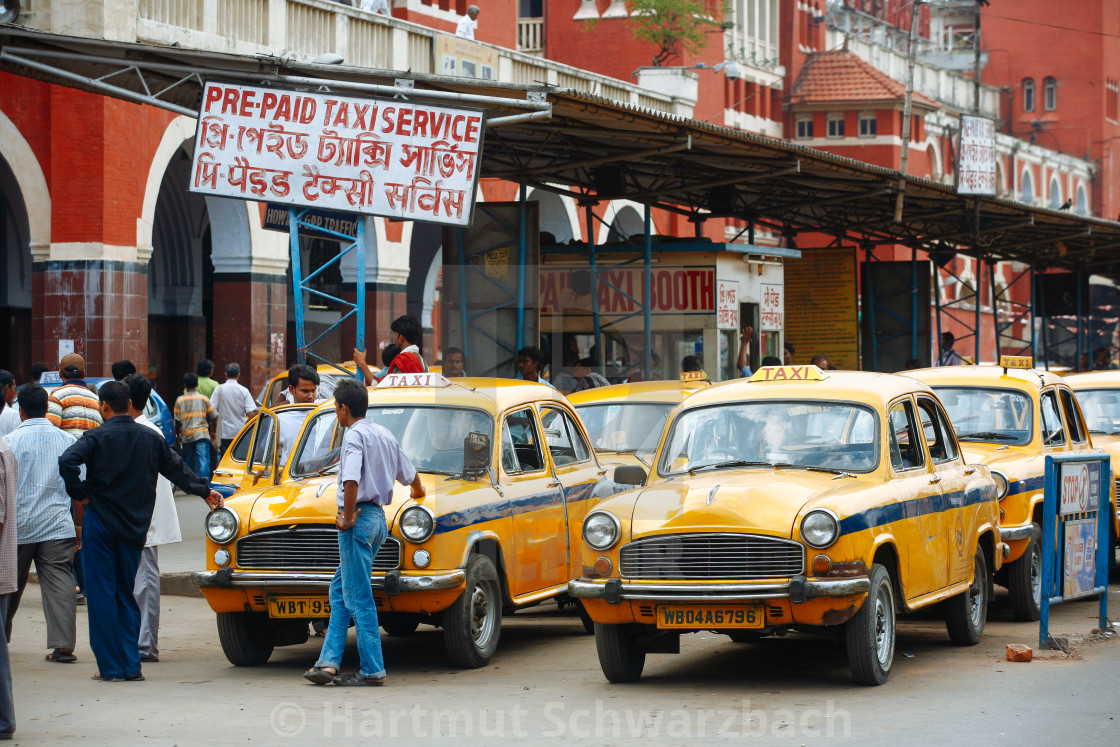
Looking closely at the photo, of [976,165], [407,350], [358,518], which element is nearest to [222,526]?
[358,518]

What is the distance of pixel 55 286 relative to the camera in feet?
73.5

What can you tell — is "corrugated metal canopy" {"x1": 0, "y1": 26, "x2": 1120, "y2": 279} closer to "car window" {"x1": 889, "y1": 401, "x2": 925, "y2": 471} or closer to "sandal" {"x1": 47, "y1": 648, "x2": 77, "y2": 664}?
"car window" {"x1": 889, "y1": 401, "x2": 925, "y2": 471}

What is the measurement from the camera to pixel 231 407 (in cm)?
2223

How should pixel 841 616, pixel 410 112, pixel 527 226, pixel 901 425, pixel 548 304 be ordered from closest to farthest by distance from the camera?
pixel 841 616 < pixel 901 425 < pixel 410 112 < pixel 527 226 < pixel 548 304

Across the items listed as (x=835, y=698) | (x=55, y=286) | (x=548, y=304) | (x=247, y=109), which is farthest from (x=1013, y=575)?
(x=55, y=286)

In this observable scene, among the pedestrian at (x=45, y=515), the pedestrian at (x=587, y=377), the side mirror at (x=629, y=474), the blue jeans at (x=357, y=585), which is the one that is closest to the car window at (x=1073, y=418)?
the side mirror at (x=629, y=474)

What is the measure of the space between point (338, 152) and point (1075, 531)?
22.0 feet

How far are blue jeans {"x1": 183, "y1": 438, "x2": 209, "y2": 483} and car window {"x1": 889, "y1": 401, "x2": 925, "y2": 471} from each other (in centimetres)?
1380

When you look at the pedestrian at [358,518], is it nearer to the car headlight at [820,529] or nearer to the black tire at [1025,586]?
the car headlight at [820,529]

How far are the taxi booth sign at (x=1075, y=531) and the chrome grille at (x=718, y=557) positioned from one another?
256cm

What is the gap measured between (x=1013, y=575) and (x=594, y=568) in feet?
14.1

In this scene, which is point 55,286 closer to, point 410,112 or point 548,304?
point 548,304

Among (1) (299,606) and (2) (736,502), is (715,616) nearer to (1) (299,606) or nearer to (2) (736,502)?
(2) (736,502)

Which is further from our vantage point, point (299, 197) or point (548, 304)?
point (548, 304)
